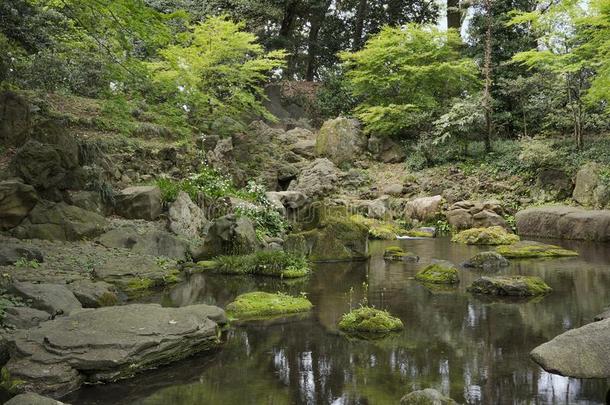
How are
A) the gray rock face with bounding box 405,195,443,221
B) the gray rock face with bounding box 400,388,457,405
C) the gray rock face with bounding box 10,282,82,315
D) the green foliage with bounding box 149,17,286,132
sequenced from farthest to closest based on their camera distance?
the green foliage with bounding box 149,17,286,132
the gray rock face with bounding box 405,195,443,221
the gray rock face with bounding box 10,282,82,315
the gray rock face with bounding box 400,388,457,405

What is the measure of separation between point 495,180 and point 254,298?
49.7ft

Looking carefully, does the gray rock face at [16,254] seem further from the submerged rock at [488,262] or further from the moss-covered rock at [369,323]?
the submerged rock at [488,262]

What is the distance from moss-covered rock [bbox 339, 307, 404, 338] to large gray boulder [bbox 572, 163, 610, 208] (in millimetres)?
12110

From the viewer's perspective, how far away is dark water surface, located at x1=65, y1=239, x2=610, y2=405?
4.67 m

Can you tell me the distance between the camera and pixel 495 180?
2045 cm

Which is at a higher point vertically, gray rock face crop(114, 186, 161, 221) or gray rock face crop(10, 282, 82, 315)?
gray rock face crop(114, 186, 161, 221)

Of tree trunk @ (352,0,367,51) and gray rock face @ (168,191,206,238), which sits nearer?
gray rock face @ (168,191,206,238)

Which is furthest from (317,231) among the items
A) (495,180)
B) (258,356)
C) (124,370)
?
(495,180)

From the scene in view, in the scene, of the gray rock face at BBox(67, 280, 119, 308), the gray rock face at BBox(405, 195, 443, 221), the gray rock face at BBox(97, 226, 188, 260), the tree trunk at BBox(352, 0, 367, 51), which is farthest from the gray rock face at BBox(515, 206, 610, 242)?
the tree trunk at BBox(352, 0, 367, 51)

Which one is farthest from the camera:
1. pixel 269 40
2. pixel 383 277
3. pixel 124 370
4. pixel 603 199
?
pixel 269 40

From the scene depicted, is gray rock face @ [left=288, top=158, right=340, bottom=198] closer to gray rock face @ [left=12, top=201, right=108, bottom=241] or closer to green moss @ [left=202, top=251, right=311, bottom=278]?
green moss @ [left=202, top=251, right=311, bottom=278]

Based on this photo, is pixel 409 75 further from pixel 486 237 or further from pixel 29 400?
pixel 29 400

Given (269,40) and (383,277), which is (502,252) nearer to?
(383,277)

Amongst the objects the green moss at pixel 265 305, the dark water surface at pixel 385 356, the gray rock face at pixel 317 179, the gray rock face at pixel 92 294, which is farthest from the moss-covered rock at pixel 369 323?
the gray rock face at pixel 317 179
